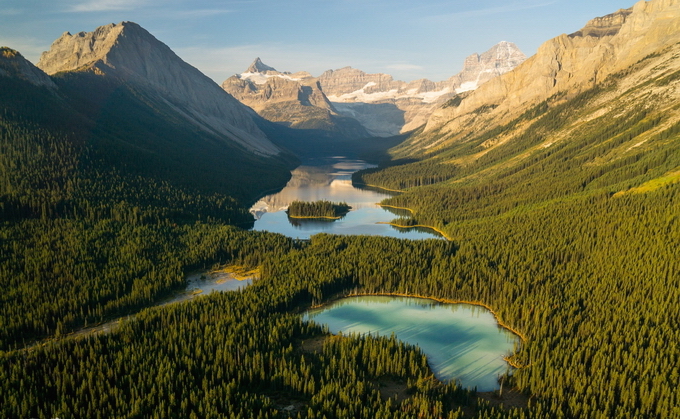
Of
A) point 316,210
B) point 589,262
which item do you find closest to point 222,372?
point 589,262

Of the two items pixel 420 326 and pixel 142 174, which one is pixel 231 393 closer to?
pixel 420 326

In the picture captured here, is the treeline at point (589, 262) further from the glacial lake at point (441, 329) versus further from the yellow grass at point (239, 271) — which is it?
the yellow grass at point (239, 271)

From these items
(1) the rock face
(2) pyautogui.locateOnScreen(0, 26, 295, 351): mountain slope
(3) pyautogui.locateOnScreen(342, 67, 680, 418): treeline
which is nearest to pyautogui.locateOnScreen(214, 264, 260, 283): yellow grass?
(2) pyautogui.locateOnScreen(0, 26, 295, 351): mountain slope

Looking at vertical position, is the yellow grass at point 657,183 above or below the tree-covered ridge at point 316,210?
above

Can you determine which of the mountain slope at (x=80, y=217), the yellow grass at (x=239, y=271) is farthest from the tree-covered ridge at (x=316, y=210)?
the yellow grass at (x=239, y=271)

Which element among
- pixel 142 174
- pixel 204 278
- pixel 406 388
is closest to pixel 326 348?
pixel 406 388

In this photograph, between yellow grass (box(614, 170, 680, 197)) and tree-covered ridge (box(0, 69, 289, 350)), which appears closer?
tree-covered ridge (box(0, 69, 289, 350))

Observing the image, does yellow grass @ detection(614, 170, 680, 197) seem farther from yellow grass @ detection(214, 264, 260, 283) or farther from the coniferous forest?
yellow grass @ detection(214, 264, 260, 283)

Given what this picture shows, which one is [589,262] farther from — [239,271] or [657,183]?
[239,271]
